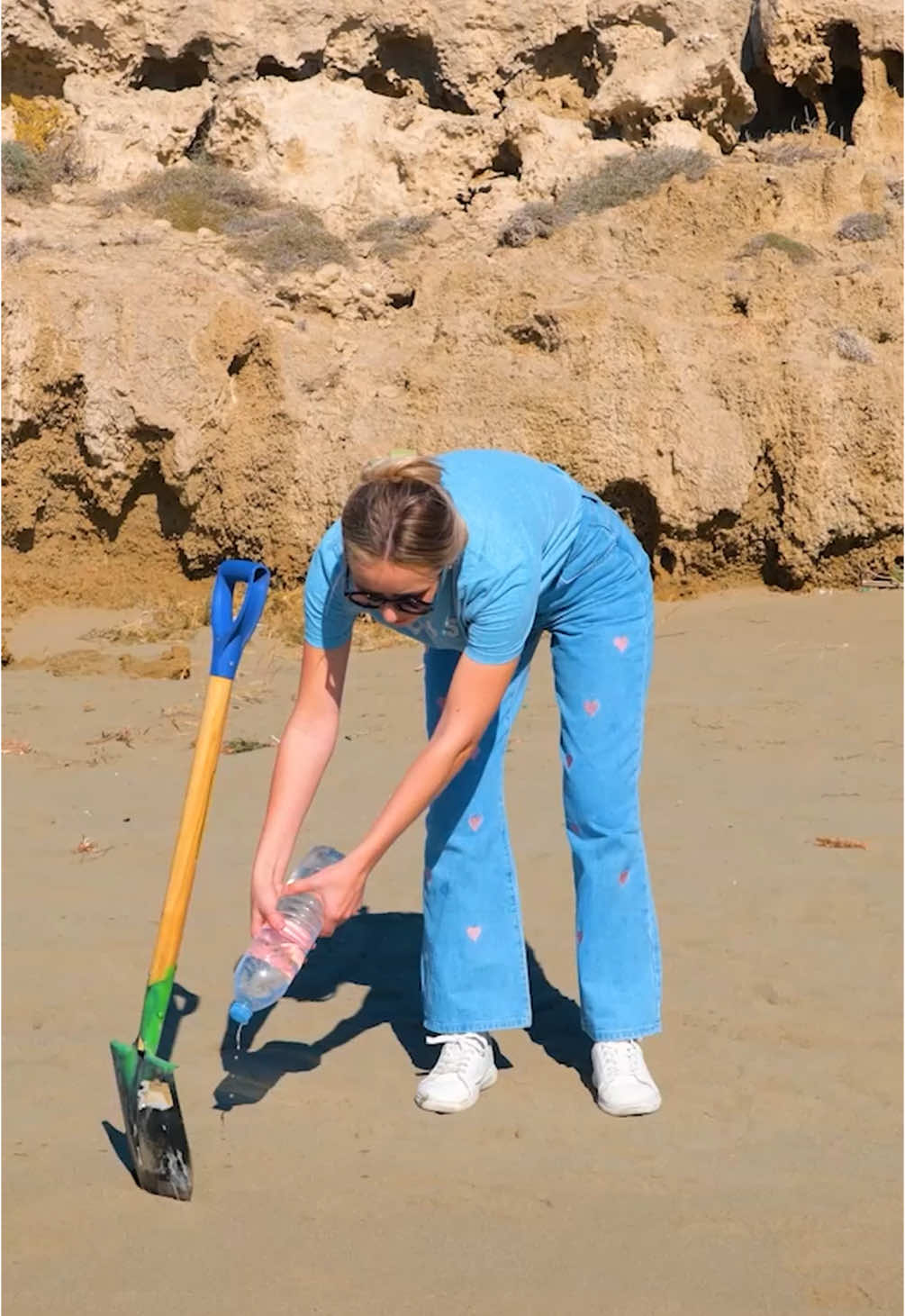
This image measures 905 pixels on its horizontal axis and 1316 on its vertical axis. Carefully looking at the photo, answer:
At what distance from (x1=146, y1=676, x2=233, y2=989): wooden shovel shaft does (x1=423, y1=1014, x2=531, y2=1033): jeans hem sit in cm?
65

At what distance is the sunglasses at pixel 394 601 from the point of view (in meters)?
2.82

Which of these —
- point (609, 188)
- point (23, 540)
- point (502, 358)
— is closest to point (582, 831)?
point (502, 358)

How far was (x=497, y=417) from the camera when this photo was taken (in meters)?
8.66

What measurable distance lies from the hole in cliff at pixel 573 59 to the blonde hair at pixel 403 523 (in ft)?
38.2

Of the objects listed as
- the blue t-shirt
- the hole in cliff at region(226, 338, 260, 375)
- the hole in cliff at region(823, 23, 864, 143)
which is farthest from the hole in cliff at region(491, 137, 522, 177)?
the blue t-shirt

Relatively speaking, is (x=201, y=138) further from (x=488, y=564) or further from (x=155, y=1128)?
(x=155, y=1128)

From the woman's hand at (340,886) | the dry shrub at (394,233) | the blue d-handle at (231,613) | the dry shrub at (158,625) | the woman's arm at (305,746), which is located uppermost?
the blue d-handle at (231,613)

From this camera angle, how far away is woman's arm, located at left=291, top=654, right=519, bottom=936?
2.86 meters

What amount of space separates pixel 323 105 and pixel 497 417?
5307mm

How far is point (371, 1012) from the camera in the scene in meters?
3.84

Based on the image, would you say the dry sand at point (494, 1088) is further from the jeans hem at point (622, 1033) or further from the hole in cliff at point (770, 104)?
the hole in cliff at point (770, 104)

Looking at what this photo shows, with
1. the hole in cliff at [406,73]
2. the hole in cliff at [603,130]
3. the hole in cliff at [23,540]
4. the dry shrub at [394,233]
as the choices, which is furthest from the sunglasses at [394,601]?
the hole in cliff at [406,73]

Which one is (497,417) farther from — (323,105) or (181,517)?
(323,105)

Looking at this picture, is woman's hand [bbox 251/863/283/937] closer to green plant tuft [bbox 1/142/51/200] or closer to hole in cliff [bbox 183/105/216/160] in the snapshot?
green plant tuft [bbox 1/142/51/200]
